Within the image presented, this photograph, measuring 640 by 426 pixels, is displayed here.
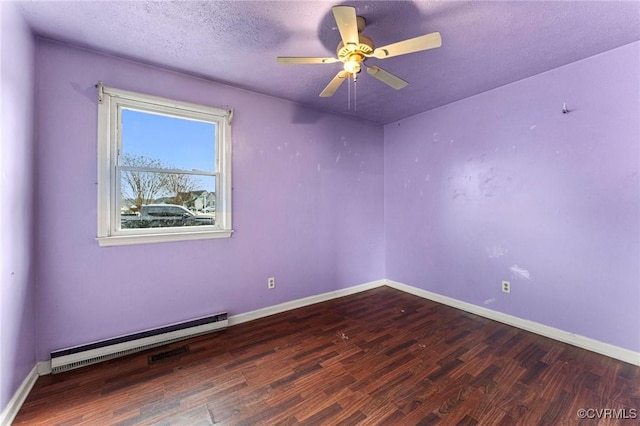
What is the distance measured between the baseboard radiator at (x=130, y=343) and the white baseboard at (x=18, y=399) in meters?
0.12

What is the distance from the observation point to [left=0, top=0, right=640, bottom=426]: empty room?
166 centimetres

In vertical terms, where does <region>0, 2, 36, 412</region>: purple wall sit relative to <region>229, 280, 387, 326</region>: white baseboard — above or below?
above

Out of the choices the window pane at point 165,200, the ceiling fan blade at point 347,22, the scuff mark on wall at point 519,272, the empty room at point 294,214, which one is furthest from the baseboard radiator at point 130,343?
the scuff mark on wall at point 519,272

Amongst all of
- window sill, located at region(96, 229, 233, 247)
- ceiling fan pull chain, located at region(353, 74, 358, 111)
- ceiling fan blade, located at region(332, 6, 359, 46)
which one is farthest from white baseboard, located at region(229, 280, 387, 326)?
ceiling fan blade, located at region(332, 6, 359, 46)

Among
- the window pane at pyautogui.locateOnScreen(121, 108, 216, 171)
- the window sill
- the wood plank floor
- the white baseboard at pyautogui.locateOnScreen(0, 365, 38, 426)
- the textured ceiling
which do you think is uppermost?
the textured ceiling

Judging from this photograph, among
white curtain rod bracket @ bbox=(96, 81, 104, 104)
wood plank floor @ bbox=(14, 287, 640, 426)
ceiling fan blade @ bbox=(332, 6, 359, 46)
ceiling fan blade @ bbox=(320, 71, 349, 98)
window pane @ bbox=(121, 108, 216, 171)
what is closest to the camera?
ceiling fan blade @ bbox=(332, 6, 359, 46)

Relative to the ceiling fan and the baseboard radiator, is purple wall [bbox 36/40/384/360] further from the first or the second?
the ceiling fan

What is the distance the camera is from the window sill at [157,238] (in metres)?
2.17

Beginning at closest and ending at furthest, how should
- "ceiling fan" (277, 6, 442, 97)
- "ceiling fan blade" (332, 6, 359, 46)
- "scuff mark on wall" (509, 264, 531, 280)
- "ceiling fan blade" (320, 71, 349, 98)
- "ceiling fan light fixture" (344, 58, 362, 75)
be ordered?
1. "ceiling fan blade" (332, 6, 359, 46)
2. "ceiling fan" (277, 6, 442, 97)
3. "ceiling fan light fixture" (344, 58, 362, 75)
4. "ceiling fan blade" (320, 71, 349, 98)
5. "scuff mark on wall" (509, 264, 531, 280)

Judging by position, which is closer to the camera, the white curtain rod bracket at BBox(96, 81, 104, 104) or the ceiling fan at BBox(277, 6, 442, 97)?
the ceiling fan at BBox(277, 6, 442, 97)

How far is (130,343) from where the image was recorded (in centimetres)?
222

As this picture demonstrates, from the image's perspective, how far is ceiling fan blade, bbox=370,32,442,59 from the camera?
1.51 m

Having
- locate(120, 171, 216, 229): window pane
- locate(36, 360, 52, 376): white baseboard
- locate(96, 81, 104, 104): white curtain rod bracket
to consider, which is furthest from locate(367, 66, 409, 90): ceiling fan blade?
locate(36, 360, 52, 376): white baseboard

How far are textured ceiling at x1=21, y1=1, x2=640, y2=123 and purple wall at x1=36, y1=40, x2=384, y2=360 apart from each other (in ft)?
0.94
